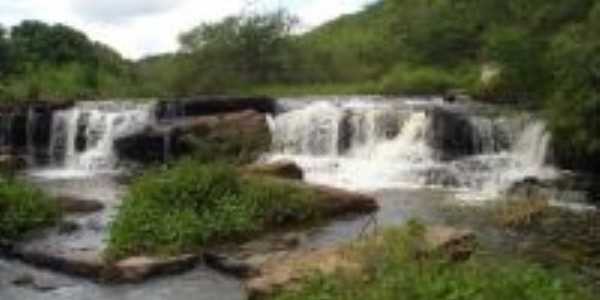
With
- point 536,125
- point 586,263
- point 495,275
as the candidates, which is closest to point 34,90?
point 536,125

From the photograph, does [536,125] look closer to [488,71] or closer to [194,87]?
[488,71]

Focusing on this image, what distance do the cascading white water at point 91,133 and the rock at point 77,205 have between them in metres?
8.41

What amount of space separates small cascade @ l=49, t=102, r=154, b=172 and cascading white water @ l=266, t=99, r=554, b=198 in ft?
12.9

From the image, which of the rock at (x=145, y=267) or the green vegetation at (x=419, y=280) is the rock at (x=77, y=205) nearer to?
the rock at (x=145, y=267)

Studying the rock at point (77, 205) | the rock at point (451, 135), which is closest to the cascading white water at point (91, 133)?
the rock at point (451, 135)

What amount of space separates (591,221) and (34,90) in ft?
68.0

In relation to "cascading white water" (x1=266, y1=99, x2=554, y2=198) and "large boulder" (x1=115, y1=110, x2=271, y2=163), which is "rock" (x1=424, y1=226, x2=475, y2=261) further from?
"large boulder" (x1=115, y1=110, x2=271, y2=163)

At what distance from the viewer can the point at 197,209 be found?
52.0 ft

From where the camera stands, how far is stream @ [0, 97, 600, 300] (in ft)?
46.0

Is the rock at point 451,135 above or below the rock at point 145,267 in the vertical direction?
above

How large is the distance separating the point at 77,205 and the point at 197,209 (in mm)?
3692

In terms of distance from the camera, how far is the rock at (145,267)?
13.8m

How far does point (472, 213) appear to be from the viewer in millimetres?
17547

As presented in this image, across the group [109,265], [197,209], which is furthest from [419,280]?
[197,209]
